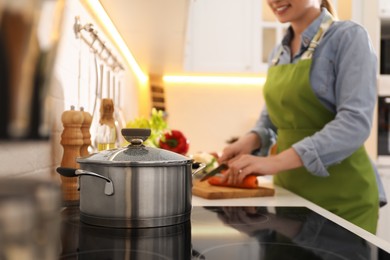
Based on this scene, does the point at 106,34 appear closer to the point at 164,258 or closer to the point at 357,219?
the point at 357,219

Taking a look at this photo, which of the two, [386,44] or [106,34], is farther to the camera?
[386,44]

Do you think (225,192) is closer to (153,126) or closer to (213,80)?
(153,126)

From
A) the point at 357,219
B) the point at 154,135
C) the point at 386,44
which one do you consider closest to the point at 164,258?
the point at 357,219

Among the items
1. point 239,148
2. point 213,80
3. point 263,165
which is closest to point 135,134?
point 263,165

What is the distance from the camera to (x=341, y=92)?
3.79 feet

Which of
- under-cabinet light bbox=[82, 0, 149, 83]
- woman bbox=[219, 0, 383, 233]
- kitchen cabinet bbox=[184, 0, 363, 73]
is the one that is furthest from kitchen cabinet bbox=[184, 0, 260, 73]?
woman bbox=[219, 0, 383, 233]

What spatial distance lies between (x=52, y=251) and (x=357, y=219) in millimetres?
1157

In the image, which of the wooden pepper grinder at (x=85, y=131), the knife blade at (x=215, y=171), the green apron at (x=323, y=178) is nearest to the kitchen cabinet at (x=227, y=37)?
the green apron at (x=323, y=178)

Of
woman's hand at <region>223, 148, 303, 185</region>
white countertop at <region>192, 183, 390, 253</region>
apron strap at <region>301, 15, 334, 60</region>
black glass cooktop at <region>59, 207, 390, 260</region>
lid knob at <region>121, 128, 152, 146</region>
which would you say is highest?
apron strap at <region>301, 15, 334, 60</region>

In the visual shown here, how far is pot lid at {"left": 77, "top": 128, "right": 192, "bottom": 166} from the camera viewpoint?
65cm

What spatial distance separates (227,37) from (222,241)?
2237 millimetres

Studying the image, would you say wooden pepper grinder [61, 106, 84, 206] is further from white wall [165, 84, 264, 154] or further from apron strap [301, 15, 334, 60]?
white wall [165, 84, 264, 154]

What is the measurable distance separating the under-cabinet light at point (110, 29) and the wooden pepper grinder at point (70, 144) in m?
0.43

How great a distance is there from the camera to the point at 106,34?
154cm
